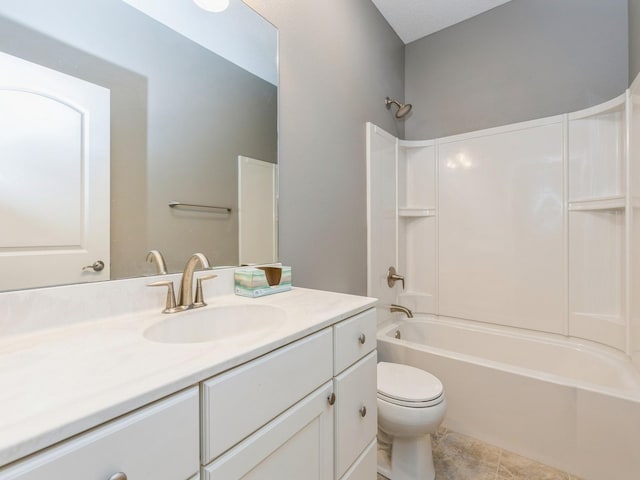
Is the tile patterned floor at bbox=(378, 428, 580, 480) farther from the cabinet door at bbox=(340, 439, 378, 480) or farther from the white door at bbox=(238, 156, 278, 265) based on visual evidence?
the white door at bbox=(238, 156, 278, 265)

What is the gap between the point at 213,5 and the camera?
47.8 inches

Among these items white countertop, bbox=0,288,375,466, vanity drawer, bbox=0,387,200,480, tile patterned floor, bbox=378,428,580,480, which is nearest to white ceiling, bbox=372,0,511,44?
white countertop, bbox=0,288,375,466

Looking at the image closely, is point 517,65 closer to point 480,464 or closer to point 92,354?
point 480,464

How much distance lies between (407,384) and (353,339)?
685 mm

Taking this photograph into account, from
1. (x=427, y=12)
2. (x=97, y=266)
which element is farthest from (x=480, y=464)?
(x=427, y=12)

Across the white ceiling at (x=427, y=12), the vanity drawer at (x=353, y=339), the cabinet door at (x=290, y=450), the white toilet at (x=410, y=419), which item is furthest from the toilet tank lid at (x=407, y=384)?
the white ceiling at (x=427, y=12)

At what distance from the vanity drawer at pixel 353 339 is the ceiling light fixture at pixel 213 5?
1309mm

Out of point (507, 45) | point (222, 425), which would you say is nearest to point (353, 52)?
point (507, 45)

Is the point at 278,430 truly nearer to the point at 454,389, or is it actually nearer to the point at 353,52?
the point at 454,389

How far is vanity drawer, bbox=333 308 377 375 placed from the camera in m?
0.95

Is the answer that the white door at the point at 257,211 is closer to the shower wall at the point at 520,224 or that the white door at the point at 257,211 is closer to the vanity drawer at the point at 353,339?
the vanity drawer at the point at 353,339

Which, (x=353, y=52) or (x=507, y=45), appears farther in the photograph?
(x=507, y=45)

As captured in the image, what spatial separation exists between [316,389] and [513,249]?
1987mm

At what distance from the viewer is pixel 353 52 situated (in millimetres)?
1962
